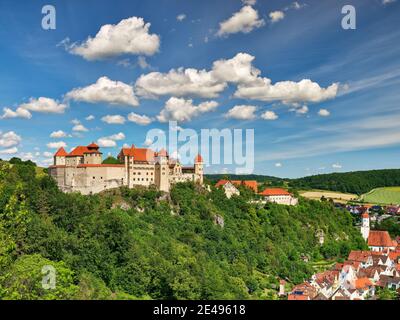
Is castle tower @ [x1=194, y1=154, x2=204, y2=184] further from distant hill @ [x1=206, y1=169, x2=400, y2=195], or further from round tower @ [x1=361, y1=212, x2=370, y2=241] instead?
distant hill @ [x1=206, y1=169, x2=400, y2=195]

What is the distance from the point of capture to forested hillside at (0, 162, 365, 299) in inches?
809

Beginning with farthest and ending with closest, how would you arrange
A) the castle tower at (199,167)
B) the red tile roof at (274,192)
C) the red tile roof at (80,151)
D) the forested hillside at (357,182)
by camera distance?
the forested hillside at (357,182) < the red tile roof at (274,192) < the castle tower at (199,167) < the red tile roof at (80,151)

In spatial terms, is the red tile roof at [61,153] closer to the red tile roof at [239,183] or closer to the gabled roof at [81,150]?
the gabled roof at [81,150]

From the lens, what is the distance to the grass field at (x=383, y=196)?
3901 inches

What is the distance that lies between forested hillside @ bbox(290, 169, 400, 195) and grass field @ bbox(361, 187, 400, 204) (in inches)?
115

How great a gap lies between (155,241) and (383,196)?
87.0m

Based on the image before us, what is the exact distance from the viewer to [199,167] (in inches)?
2100

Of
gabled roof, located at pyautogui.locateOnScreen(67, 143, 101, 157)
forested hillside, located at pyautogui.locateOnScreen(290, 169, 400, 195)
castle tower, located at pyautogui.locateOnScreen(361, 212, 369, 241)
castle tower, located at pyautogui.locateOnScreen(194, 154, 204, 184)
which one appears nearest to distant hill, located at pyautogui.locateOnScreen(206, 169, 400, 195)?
forested hillside, located at pyautogui.locateOnScreen(290, 169, 400, 195)

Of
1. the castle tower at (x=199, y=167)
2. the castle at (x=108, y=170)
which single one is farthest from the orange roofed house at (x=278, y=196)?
the castle at (x=108, y=170)

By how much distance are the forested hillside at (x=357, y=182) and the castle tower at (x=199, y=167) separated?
66938mm
